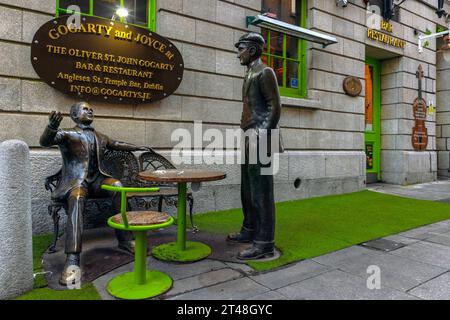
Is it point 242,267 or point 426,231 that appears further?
point 426,231

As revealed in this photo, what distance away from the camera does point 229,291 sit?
10.9ft

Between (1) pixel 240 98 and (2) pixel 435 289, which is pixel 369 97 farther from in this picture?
(2) pixel 435 289

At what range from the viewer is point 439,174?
557 inches

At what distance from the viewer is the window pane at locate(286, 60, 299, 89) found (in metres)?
9.02

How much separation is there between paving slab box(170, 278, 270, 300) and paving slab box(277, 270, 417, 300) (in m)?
0.26

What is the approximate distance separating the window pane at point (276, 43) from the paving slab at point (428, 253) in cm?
582

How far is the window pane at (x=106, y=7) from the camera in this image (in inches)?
243

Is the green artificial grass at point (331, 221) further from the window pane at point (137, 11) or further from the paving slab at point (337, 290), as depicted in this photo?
the window pane at point (137, 11)

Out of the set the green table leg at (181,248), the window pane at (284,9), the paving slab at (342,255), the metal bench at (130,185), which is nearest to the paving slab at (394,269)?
the paving slab at (342,255)

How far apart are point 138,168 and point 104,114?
4.20 ft

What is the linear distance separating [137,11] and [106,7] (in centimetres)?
60

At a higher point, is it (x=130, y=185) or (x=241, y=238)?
(x=130, y=185)

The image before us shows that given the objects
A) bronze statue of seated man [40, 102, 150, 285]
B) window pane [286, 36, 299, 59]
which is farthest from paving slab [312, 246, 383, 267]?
window pane [286, 36, 299, 59]

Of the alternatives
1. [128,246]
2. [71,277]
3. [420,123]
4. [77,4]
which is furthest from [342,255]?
[420,123]
